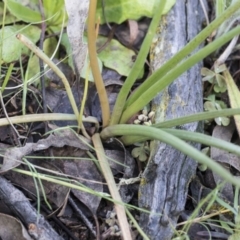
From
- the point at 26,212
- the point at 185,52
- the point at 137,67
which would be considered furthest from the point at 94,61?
the point at 26,212

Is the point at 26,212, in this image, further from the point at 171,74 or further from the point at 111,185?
the point at 171,74

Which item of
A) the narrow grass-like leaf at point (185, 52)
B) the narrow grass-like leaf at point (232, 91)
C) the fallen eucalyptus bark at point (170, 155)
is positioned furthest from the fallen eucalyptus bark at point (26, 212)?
the narrow grass-like leaf at point (232, 91)

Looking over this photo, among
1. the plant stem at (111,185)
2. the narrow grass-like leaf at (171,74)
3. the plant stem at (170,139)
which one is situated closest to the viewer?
the plant stem at (170,139)

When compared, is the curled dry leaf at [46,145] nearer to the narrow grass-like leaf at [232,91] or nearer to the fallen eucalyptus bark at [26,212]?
the fallen eucalyptus bark at [26,212]

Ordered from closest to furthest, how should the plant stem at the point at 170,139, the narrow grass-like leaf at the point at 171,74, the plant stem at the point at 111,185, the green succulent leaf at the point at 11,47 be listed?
1. the plant stem at the point at 170,139
2. the narrow grass-like leaf at the point at 171,74
3. the plant stem at the point at 111,185
4. the green succulent leaf at the point at 11,47

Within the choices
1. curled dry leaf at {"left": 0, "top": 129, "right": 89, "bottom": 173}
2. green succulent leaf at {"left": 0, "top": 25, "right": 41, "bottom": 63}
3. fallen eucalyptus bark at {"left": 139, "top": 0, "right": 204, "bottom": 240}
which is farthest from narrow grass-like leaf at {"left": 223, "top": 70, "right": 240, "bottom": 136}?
green succulent leaf at {"left": 0, "top": 25, "right": 41, "bottom": 63}

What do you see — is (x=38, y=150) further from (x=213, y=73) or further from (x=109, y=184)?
(x=213, y=73)

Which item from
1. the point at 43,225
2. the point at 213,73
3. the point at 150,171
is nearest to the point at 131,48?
the point at 213,73
